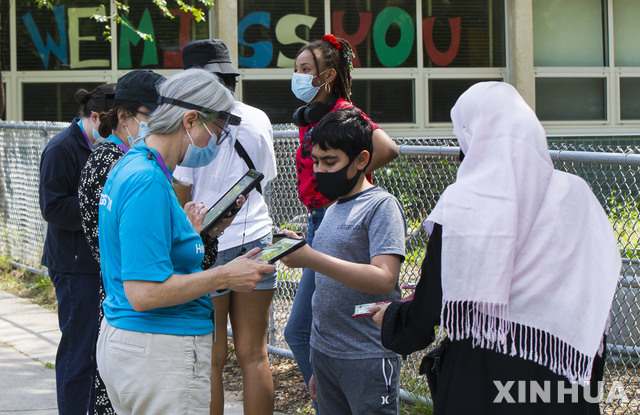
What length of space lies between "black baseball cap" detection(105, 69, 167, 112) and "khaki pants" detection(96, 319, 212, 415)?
1057 millimetres

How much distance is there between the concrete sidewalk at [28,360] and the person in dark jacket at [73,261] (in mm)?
973

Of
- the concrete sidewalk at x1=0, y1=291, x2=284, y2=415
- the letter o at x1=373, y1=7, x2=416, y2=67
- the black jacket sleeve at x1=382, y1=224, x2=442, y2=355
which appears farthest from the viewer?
the letter o at x1=373, y1=7, x2=416, y2=67

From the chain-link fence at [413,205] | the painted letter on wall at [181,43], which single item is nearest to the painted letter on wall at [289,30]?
the painted letter on wall at [181,43]

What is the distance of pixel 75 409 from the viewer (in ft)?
14.1

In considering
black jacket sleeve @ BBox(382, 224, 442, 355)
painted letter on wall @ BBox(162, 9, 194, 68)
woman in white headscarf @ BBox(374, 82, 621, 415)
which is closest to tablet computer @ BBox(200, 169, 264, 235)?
black jacket sleeve @ BBox(382, 224, 442, 355)

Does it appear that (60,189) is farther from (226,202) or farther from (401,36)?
(401,36)

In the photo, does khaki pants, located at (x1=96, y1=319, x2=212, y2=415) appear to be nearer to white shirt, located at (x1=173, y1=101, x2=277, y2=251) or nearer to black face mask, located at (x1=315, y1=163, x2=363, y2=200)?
black face mask, located at (x1=315, y1=163, x2=363, y2=200)

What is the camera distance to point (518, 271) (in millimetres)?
2326

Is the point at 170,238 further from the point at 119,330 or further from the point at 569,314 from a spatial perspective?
the point at 569,314

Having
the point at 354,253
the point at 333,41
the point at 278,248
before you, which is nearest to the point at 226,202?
the point at 278,248

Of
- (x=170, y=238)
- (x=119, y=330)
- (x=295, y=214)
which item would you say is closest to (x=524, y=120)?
(x=170, y=238)

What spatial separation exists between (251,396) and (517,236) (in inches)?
85.1

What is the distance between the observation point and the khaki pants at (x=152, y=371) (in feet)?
8.73

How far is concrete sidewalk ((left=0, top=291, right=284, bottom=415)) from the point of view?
17.2 feet
